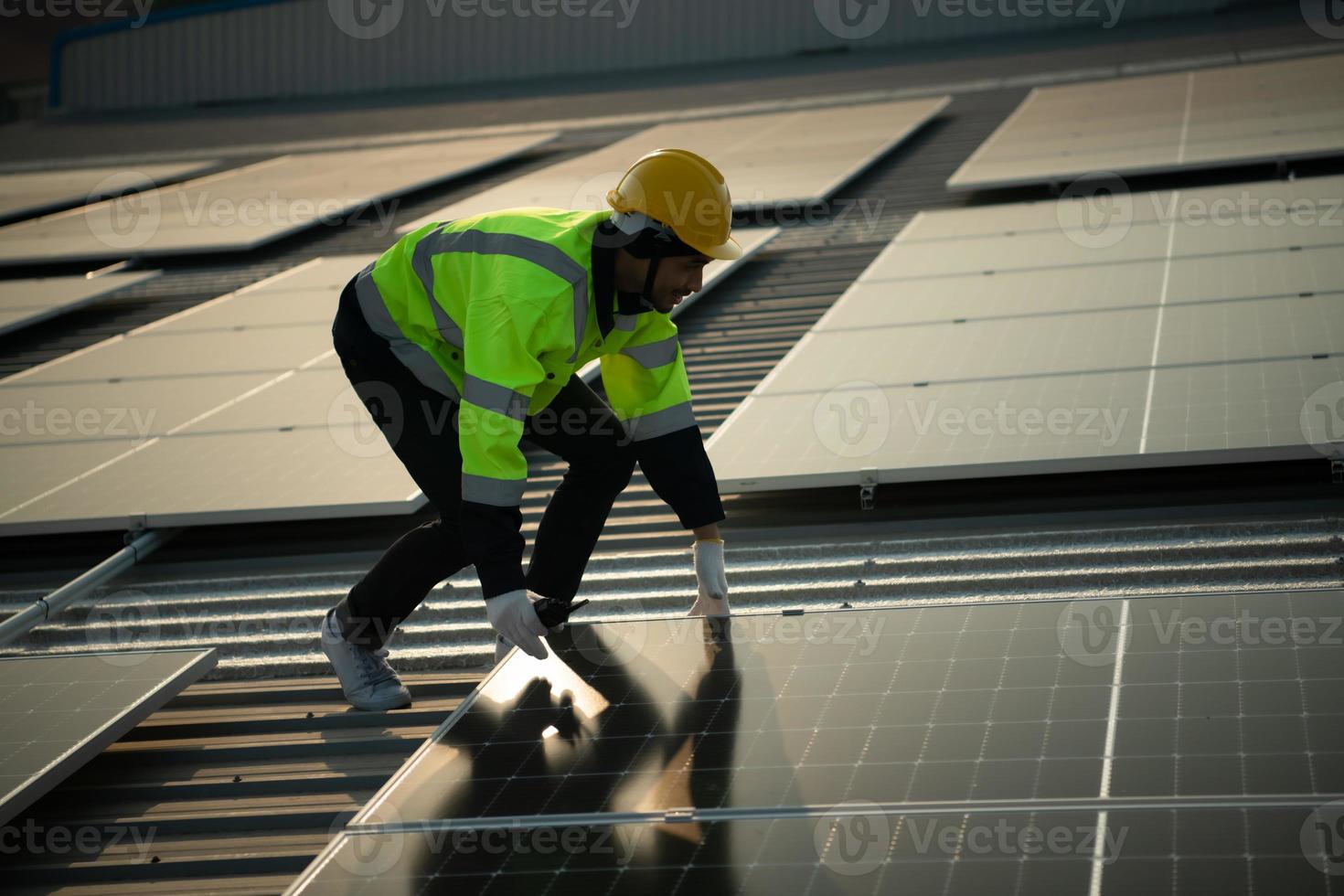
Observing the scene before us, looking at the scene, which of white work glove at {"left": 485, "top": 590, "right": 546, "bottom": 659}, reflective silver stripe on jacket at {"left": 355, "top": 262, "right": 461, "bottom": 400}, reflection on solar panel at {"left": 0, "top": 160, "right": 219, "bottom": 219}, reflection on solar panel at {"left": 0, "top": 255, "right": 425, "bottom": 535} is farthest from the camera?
reflection on solar panel at {"left": 0, "top": 160, "right": 219, "bottom": 219}

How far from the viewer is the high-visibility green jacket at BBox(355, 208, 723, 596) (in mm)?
3859

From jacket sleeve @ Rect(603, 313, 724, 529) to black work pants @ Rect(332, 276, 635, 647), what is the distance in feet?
0.29

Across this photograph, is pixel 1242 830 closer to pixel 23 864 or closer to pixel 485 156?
pixel 23 864

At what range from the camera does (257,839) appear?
4039mm

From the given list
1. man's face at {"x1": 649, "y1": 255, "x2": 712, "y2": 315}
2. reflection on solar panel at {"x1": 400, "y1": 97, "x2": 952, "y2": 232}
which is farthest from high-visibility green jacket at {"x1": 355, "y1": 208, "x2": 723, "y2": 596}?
reflection on solar panel at {"x1": 400, "y1": 97, "x2": 952, "y2": 232}

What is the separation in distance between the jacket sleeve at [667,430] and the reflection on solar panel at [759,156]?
6477mm

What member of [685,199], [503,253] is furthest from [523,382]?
[685,199]

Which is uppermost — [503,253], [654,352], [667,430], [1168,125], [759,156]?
[503,253]

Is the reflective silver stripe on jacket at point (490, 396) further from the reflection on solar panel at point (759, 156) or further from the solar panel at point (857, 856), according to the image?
the reflection on solar panel at point (759, 156)

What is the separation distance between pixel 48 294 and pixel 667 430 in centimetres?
768

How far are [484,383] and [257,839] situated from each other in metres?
1.42

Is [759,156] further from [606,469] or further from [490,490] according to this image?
[490,490]

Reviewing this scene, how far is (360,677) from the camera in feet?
15.5

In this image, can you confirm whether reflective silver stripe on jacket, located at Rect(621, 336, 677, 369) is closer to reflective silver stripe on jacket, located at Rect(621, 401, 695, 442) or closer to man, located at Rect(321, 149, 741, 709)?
man, located at Rect(321, 149, 741, 709)
